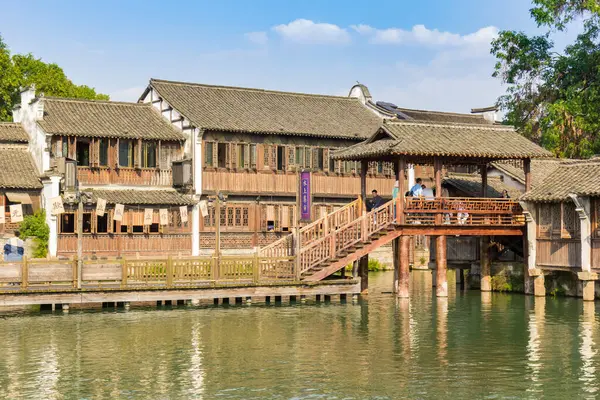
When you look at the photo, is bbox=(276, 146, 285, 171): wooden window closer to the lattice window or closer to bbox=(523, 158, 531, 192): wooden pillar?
bbox=(523, 158, 531, 192): wooden pillar

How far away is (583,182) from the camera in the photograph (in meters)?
36.8

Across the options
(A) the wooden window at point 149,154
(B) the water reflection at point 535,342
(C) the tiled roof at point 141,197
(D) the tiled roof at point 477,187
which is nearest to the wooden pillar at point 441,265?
(B) the water reflection at point 535,342

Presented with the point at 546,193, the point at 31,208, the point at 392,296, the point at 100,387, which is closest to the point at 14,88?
the point at 31,208

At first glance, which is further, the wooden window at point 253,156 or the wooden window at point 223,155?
the wooden window at point 253,156

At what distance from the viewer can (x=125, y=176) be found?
170 ft

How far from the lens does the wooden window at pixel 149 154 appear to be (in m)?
52.4

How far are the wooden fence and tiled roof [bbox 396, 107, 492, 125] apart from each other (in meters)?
32.1

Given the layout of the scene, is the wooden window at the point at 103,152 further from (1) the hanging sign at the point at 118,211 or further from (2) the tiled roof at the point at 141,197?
(1) the hanging sign at the point at 118,211

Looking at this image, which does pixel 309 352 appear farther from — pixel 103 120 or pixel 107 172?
pixel 103 120

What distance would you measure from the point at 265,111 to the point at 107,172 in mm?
10314

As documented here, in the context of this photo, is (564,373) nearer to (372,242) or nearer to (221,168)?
(372,242)

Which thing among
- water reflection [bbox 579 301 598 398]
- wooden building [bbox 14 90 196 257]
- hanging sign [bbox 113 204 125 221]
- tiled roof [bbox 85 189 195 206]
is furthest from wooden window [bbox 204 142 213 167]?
water reflection [bbox 579 301 598 398]

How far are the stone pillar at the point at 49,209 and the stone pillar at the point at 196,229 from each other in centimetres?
732

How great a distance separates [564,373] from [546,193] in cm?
1614
